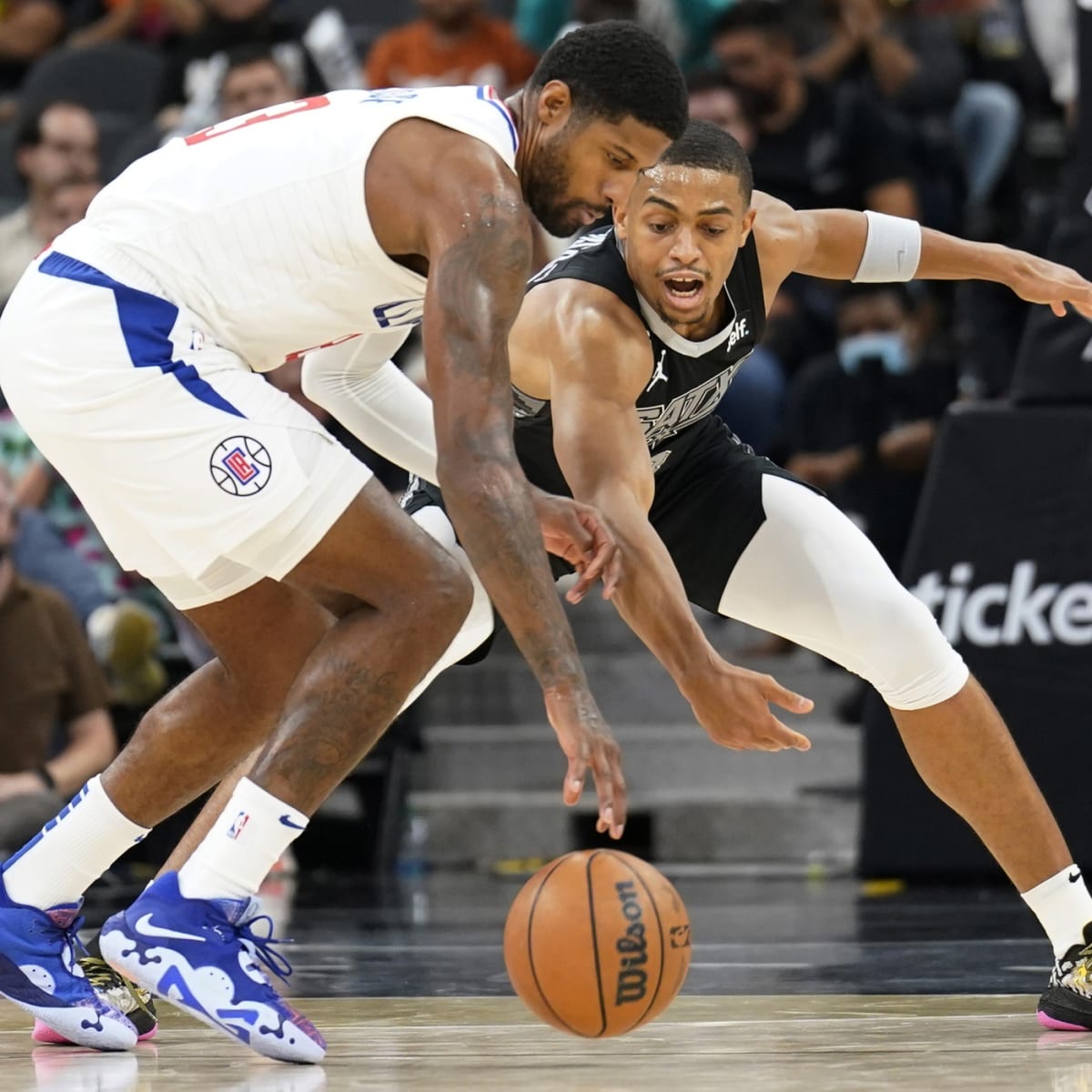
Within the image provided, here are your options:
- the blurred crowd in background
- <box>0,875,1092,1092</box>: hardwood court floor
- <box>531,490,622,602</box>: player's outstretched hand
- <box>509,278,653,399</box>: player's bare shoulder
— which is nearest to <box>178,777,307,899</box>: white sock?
<box>0,875,1092,1092</box>: hardwood court floor

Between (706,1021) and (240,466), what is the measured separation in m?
1.60

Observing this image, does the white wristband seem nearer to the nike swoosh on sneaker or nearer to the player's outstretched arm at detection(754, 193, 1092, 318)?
the player's outstretched arm at detection(754, 193, 1092, 318)

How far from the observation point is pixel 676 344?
4.69 m

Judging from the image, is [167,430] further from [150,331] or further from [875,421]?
[875,421]

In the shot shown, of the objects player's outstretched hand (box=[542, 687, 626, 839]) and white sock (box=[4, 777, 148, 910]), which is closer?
player's outstretched hand (box=[542, 687, 626, 839])

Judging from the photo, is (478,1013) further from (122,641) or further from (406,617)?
(122,641)

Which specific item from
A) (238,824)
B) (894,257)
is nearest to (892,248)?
(894,257)

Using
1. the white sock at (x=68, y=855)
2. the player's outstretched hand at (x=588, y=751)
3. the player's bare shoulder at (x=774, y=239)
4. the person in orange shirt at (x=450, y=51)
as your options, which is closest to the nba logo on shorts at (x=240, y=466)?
the player's outstretched hand at (x=588, y=751)

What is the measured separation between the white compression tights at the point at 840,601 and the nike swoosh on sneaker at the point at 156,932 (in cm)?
172

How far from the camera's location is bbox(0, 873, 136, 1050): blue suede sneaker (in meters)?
4.01

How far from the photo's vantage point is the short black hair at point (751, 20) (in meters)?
9.71

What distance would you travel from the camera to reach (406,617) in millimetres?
3711

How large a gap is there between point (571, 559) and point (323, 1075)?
108 cm

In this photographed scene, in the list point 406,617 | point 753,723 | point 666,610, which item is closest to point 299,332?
point 406,617
